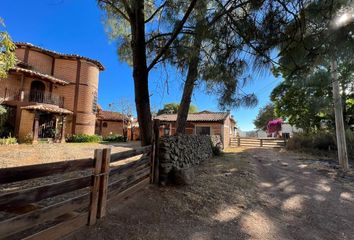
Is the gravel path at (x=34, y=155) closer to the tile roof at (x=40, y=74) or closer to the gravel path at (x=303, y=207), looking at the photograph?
the tile roof at (x=40, y=74)

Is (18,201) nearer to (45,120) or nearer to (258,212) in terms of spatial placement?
(258,212)

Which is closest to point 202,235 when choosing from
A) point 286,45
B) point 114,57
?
point 286,45

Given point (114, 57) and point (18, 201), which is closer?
point (18, 201)

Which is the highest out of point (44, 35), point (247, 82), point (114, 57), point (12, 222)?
point (44, 35)

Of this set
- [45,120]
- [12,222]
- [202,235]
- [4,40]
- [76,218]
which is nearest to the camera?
[12,222]

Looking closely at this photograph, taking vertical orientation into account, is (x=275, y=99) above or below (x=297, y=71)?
above

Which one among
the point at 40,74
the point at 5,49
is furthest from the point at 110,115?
the point at 5,49

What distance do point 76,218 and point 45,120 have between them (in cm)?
1923

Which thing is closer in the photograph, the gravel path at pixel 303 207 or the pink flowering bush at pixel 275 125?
the gravel path at pixel 303 207

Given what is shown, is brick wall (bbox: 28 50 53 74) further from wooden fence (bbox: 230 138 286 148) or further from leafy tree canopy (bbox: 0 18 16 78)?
wooden fence (bbox: 230 138 286 148)

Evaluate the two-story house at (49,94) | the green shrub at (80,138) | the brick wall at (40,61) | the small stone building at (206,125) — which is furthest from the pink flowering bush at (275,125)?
the brick wall at (40,61)

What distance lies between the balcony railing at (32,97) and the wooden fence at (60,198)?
15.7 m

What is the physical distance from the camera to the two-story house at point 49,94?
1706 centimetres

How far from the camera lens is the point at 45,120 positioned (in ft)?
64.2
